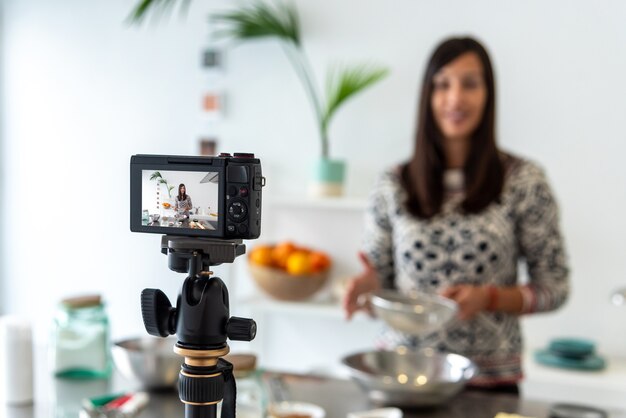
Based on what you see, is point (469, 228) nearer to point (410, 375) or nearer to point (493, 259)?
point (493, 259)

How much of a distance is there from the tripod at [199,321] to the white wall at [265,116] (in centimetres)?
209

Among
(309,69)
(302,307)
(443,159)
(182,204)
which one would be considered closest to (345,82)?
(309,69)

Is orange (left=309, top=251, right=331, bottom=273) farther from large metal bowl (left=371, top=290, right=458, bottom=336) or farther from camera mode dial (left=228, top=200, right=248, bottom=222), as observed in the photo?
camera mode dial (left=228, top=200, right=248, bottom=222)

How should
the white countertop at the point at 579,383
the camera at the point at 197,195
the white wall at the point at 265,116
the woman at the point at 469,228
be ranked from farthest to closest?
the white wall at the point at 265,116
the white countertop at the point at 579,383
the woman at the point at 469,228
the camera at the point at 197,195

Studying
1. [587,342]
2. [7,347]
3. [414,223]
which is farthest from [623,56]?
[7,347]

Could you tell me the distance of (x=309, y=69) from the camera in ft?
11.3

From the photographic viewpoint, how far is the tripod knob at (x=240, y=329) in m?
0.92

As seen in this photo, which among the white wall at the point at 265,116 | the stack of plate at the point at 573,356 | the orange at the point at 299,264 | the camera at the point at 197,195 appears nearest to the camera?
the camera at the point at 197,195

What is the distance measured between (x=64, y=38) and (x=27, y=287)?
4.04 feet

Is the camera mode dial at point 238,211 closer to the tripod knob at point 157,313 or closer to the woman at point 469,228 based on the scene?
the tripod knob at point 157,313

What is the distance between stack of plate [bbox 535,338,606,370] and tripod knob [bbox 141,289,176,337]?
2.21 m

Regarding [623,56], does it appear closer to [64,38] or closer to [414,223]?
[414,223]

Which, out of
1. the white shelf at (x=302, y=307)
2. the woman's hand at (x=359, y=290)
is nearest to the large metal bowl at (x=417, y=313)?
the woman's hand at (x=359, y=290)

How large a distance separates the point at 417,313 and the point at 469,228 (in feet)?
1.04
